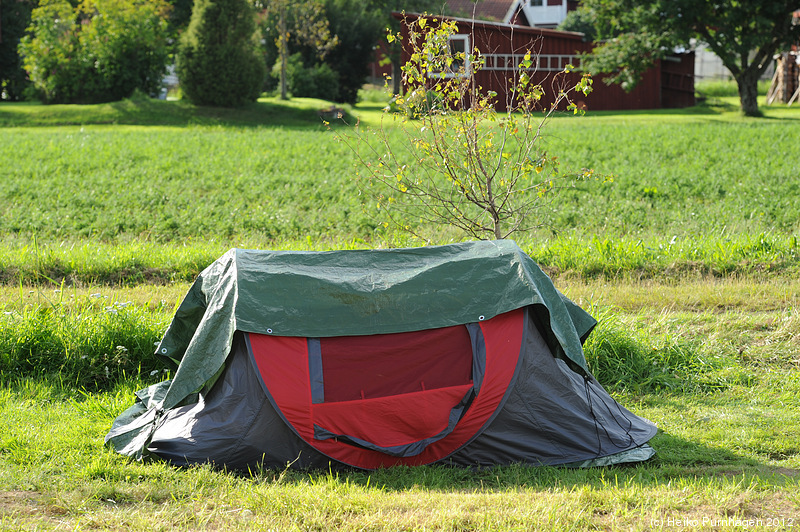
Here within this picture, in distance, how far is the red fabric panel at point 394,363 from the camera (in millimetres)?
4012

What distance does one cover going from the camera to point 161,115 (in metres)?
21.6

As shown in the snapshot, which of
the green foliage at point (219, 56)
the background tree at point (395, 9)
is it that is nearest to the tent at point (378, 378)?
the green foliage at point (219, 56)

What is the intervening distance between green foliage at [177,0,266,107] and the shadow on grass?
476 mm

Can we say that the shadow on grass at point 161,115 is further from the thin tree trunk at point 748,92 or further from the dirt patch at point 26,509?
the dirt patch at point 26,509

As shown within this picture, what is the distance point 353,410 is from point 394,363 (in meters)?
0.33

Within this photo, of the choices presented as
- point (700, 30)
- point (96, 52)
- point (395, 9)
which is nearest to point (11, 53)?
point (96, 52)

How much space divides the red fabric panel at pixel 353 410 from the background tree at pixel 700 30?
21186 mm

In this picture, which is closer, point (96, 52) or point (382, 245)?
point (382, 245)

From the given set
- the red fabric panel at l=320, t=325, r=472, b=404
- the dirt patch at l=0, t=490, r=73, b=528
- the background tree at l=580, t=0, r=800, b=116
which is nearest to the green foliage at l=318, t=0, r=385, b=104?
the background tree at l=580, t=0, r=800, b=116

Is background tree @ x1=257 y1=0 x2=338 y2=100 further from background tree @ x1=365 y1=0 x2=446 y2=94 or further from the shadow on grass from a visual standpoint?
the shadow on grass

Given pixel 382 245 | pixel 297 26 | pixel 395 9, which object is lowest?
pixel 382 245

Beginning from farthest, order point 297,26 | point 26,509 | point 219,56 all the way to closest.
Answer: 1. point 297,26
2. point 219,56
3. point 26,509

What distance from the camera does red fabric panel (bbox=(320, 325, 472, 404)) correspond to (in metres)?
4.01

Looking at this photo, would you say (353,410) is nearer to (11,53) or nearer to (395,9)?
(395,9)
